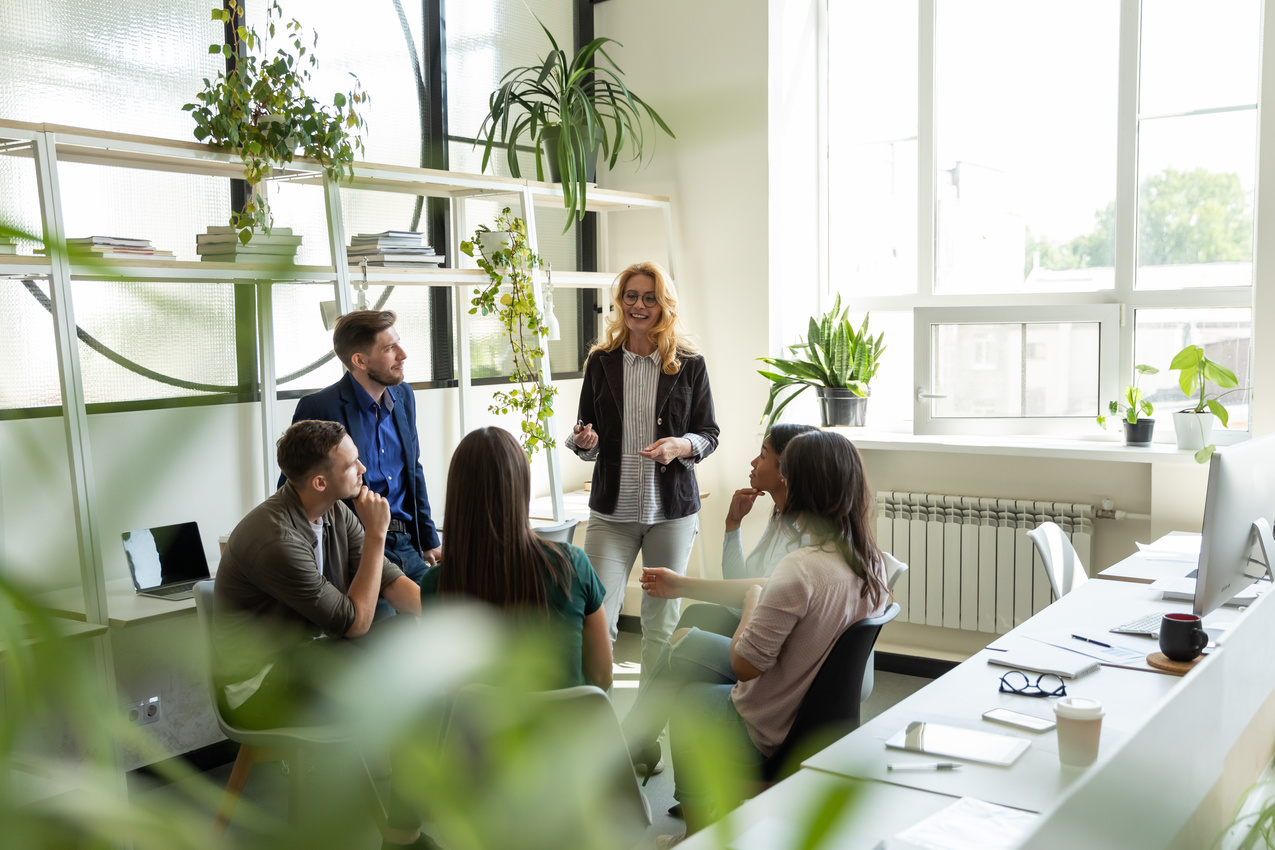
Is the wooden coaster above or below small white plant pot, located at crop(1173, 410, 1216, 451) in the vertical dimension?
below

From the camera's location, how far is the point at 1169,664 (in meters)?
2.23

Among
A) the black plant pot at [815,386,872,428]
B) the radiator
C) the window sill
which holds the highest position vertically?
the black plant pot at [815,386,872,428]

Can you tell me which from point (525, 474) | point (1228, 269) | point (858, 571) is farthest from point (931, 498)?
point (525, 474)

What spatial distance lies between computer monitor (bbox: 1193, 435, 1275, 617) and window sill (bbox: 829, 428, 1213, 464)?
137 cm

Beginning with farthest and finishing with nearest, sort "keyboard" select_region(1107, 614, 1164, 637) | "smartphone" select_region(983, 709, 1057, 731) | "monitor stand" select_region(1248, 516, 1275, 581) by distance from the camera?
"keyboard" select_region(1107, 614, 1164, 637) → "monitor stand" select_region(1248, 516, 1275, 581) → "smartphone" select_region(983, 709, 1057, 731)

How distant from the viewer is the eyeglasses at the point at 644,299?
11.5ft

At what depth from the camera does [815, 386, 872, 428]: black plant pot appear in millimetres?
4469

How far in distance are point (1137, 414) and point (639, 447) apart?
6.51 ft

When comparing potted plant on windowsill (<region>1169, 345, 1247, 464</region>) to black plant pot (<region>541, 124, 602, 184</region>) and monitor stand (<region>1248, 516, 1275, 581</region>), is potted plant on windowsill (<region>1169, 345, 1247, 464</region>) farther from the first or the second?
black plant pot (<region>541, 124, 602, 184</region>)

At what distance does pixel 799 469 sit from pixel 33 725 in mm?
2231

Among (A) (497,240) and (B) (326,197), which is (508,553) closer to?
(B) (326,197)

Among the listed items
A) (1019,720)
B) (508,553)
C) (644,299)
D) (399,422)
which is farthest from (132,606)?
(1019,720)

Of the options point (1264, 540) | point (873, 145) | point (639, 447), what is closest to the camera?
point (1264, 540)

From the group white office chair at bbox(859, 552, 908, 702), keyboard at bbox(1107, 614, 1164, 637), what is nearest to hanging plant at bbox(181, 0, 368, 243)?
white office chair at bbox(859, 552, 908, 702)
